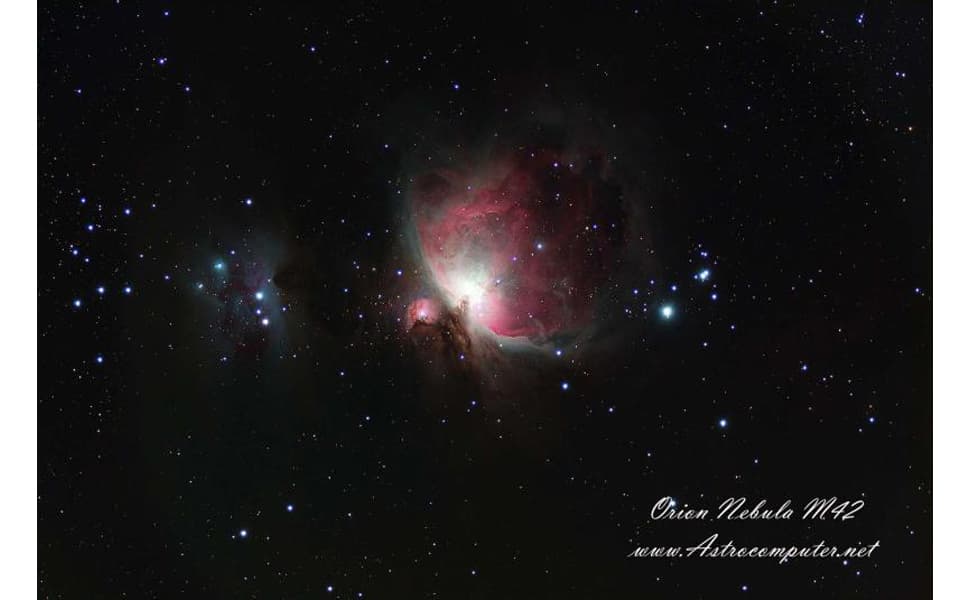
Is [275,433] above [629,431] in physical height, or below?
above

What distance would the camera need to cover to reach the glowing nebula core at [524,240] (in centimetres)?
106

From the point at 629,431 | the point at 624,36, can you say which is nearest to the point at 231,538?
the point at 629,431

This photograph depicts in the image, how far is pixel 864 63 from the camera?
1062 millimetres

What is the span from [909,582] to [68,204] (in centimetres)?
179

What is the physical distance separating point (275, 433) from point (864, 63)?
136 centimetres

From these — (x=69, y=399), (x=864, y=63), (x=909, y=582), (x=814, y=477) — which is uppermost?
(x=864, y=63)

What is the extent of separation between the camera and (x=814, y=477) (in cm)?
106

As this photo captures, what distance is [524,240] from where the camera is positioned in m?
1.07

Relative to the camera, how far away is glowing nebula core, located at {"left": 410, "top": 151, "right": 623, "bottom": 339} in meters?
1.06

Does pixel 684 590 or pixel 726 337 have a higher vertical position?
pixel 726 337

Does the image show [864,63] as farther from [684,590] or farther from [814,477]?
[684,590]
